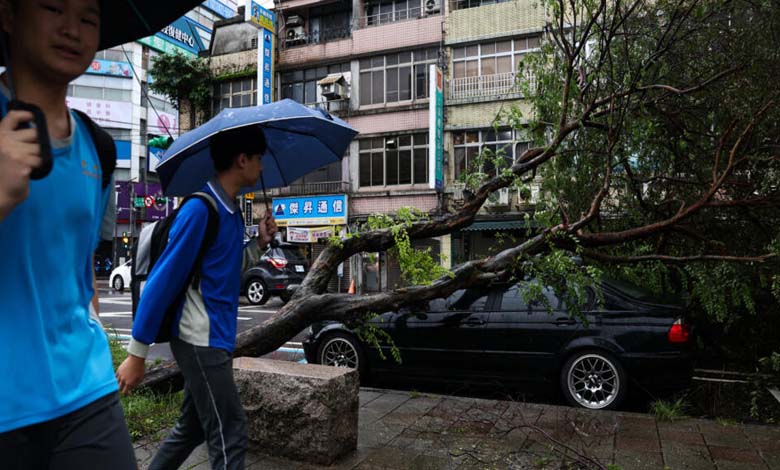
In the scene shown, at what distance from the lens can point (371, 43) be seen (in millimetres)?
23906

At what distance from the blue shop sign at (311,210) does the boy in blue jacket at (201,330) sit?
21389mm

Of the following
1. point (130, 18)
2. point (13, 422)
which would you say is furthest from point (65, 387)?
point (130, 18)

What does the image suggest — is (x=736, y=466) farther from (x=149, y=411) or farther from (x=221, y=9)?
(x=221, y=9)

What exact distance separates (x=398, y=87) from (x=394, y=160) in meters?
3.06

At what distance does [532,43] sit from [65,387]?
862 inches

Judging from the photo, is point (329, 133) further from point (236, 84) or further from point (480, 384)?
point (236, 84)

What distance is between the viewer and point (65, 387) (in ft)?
4.72

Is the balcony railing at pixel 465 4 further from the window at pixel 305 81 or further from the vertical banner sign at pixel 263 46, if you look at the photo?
the vertical banner sign at pixel 263 46

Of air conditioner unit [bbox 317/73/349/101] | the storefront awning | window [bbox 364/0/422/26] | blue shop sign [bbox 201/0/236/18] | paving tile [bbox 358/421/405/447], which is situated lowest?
paving tile [bbox 358/421/405/447]

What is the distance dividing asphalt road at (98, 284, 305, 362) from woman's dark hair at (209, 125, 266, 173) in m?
6.22

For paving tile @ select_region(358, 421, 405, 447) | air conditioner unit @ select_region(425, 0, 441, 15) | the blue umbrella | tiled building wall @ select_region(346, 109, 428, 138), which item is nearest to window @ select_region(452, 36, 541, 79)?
air conditioner unit @ select_region(425, 0, 441, 15)

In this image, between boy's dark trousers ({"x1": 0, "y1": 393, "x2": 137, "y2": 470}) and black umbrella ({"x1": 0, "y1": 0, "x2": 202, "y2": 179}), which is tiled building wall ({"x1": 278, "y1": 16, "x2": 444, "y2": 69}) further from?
boy's dark trousers ({"x1": 0, "y1": 393, "x2": 137, "y2": 470})

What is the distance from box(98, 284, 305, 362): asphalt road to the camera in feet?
31.0

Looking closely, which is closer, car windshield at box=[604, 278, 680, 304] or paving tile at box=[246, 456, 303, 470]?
paving tile at box=[246, 456, 303, 470]
